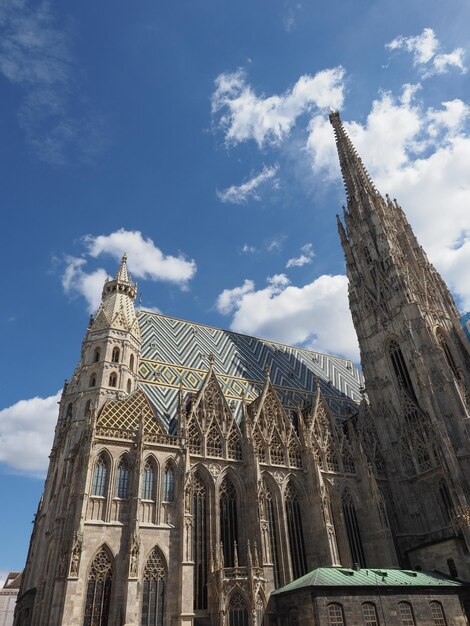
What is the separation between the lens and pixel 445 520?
31219mm

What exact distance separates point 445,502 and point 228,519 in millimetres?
15283

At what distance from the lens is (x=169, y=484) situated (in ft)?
87.9

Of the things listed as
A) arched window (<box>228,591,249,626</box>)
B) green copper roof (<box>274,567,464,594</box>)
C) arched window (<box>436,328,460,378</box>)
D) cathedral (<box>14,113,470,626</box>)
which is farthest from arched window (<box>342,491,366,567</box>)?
arched window (<box>436,328,460,378</box>)

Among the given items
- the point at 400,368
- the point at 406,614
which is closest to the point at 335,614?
the point at 406,614

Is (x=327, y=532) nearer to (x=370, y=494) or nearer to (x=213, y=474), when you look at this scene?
(x=370, y=494)

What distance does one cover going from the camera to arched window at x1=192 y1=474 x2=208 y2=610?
81.2 ft

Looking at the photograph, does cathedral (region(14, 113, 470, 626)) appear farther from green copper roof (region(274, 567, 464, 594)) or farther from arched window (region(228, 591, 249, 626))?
green copper roof (region(274, 567, 464, 594))

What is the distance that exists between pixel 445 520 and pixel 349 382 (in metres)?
19.1

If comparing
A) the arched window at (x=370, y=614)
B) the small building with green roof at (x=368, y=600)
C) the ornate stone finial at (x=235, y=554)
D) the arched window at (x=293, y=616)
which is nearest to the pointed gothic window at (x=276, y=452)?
the ornate stone finial at (x=235, y=554)

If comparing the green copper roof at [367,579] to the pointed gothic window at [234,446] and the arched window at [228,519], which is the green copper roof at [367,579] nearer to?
the arched window at [228,519]

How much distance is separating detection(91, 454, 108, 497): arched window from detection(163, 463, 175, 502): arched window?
11.2 feet

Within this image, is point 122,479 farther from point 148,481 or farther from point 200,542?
point 200,542

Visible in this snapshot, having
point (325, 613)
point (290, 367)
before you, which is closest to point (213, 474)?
point (325, 613)

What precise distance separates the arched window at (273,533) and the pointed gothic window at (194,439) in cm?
552
